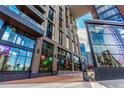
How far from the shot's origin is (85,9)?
3075 centimetres

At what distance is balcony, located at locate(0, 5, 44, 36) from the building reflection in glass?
6.40m

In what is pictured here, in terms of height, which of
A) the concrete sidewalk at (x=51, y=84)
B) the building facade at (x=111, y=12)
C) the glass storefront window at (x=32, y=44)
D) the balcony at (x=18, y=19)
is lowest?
the concrete sidewalk at (x=51, y=84)

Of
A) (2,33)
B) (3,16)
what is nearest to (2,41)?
(2,33)

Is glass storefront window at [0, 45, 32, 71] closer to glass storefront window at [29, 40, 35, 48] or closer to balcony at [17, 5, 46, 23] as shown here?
glass storefront window at [29, 40, 35, 48]

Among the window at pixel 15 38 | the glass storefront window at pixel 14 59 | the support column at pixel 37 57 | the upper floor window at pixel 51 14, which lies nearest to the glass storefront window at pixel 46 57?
the support column at pixel 37 57

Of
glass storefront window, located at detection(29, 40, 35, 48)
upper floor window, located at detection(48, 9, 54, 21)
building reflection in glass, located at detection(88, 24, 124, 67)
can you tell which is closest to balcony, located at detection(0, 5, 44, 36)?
glass storefront window, located at detection(29, 40, 35, 48)

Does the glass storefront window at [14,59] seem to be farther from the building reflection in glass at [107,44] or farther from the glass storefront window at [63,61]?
the building reflection in glass at [107,44]

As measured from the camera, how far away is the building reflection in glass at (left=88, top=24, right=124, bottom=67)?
33.2 ft

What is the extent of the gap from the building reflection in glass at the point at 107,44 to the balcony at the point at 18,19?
21.0 ft

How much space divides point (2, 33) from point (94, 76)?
8.76 m

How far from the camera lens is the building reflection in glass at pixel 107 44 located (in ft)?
33.2

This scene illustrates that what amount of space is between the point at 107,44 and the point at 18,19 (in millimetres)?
9157

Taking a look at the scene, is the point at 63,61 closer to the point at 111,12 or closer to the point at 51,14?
the point at 51,14
